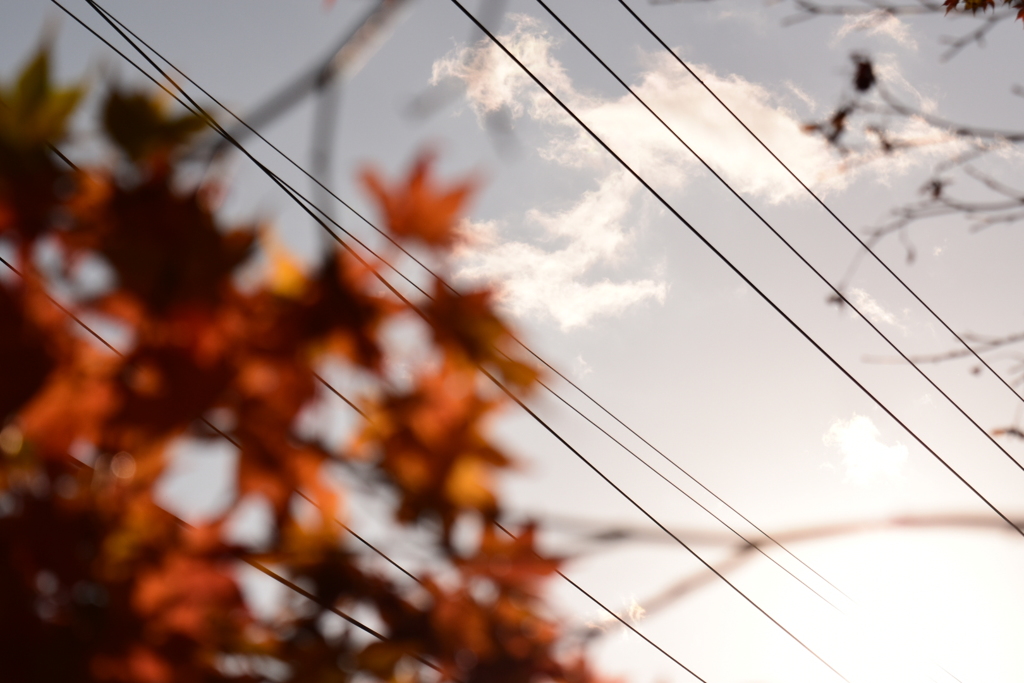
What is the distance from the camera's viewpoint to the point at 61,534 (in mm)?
836

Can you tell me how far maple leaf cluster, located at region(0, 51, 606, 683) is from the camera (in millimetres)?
812

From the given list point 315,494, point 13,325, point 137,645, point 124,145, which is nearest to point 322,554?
point 315,494

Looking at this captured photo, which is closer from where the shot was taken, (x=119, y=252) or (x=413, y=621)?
(x=119, y=252)

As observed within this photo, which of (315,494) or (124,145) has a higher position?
(124,145)

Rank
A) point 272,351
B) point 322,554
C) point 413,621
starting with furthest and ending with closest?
point 413,621, point 322,554, point 272,351

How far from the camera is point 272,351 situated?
2.96 feet

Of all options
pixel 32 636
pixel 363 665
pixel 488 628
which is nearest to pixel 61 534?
pixel 32 636

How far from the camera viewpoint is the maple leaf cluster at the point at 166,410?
812mm

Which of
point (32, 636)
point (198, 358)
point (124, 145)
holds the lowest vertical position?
point (32, 636)

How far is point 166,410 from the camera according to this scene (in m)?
0.81

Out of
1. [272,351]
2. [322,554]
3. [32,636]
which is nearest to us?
[32,636]

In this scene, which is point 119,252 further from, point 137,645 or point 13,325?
point 137,645

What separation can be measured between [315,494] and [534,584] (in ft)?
1.50

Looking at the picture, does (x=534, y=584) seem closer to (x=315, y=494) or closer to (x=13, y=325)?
(x=315, y=494)
